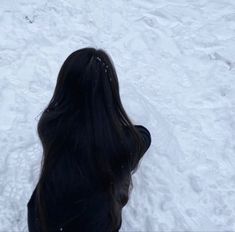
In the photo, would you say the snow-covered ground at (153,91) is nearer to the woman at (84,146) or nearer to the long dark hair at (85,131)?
the woman at (84,146)

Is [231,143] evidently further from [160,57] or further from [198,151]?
[160,57]

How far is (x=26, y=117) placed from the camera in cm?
402

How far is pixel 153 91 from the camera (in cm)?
440

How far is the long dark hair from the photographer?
1982mm

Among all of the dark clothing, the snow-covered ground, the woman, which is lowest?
the snow-covered ground

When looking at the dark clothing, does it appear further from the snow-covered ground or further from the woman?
the snow-covered ground

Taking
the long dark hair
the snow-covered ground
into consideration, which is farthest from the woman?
the snow-covered ground

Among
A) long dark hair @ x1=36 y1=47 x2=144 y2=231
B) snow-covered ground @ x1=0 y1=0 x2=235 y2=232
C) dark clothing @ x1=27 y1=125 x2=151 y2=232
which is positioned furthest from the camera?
snow-covered ground @ x1=0 y1=0 x2=235 y2=232

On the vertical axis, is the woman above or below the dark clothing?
above

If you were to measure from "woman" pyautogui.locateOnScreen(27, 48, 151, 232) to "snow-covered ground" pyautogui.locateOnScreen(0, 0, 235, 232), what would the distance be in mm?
1048

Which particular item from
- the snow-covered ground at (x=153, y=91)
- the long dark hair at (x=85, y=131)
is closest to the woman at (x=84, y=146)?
the long dark hair at (x=85, y=131)

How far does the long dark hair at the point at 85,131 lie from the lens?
78.0 inches

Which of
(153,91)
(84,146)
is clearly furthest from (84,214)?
(153,91)

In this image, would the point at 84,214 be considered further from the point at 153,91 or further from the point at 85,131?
the point at 153,91
